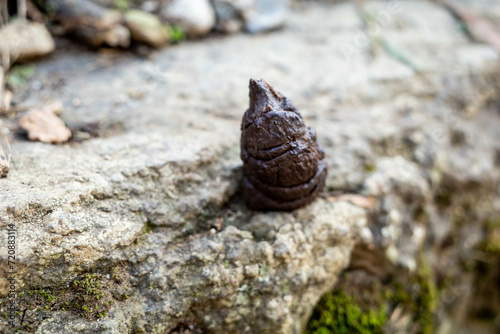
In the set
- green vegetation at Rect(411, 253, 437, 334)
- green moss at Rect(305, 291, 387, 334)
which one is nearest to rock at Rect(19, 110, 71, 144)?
green moss at Rect(305, 291, 387, 334)

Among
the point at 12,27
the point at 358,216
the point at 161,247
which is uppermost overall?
the point at 12,27

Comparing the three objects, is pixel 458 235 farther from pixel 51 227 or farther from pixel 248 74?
pixel 51 227

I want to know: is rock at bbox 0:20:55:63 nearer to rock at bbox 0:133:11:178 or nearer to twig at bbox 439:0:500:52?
rock at bbox 0:133:11:178

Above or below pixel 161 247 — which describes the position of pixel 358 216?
below

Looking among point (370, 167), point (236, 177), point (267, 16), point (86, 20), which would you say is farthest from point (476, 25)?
point (86, 20)

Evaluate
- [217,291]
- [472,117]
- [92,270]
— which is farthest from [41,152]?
[472,117]

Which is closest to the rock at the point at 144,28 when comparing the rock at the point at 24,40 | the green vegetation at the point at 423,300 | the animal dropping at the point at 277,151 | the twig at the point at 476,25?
the rock at the point at 24,40
